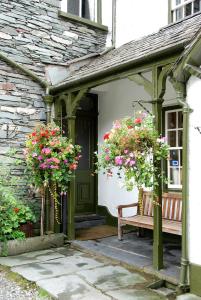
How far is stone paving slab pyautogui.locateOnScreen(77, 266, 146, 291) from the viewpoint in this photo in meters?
4.60

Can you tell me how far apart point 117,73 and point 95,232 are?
11.6 feet

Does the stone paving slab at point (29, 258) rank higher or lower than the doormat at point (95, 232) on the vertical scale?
lower

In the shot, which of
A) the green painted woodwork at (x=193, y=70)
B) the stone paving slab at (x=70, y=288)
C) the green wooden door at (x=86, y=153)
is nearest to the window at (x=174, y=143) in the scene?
the green wooden door at (x=86, y=153)

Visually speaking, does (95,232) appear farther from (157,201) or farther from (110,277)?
(157,201)

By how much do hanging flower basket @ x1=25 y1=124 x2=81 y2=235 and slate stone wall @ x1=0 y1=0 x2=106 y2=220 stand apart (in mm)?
559

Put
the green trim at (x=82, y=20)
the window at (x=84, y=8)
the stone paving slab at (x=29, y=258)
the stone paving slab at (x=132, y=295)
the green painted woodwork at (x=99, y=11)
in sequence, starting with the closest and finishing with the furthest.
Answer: the stone paving slab at (x=132, y=295)
the stone paving slab at (x=29, y=258)
the green trim at (x=82, y=20)
the window at (x=84, y=8)
the green painted woodwork at (x=99, y=11)

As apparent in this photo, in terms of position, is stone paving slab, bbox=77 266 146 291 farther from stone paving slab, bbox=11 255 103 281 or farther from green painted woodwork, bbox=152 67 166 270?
green painted woodwork, bbox=152 67 166 270

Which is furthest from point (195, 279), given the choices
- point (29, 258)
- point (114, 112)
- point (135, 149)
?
point (114, 112)

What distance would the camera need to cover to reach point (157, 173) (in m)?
4.88

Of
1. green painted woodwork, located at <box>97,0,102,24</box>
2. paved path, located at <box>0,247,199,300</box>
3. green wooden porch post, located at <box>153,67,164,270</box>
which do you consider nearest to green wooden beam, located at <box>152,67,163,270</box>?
green wooden porch post, located at <box>153,67,164,270</box>

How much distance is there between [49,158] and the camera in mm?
6301

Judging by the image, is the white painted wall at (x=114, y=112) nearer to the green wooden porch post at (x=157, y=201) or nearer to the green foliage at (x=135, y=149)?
the green wooden porch post at (x=157, y=201)

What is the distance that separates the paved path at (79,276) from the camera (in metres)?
4.31

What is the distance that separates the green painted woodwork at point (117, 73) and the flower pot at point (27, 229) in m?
2.66
